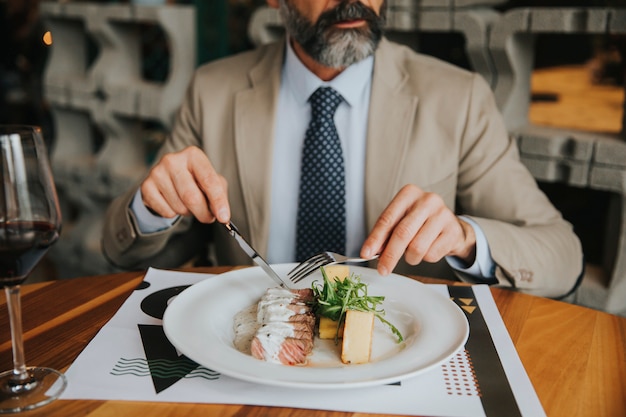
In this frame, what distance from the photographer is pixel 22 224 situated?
0.76 m

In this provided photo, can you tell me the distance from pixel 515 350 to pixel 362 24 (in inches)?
39.9

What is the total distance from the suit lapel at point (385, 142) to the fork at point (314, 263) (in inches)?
21.8

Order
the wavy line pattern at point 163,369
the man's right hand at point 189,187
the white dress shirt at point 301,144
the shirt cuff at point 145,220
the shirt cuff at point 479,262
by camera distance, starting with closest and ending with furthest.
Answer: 1. the wavy line pattern at point 163,369
2. the man's right hand at point 189,187
3. the shirt cuff at point 479,262
4. the shirt cuff at point 145,220
5. the white dress shirt at point 301,144

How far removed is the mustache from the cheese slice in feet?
3.33

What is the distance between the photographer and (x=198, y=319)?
98 cm

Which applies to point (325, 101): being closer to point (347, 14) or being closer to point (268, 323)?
point (347, 14)

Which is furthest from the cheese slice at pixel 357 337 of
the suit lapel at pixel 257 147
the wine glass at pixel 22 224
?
the suit lapel at pixel 257 147

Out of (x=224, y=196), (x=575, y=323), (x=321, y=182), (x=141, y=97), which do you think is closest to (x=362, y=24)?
(x=321, y=182)

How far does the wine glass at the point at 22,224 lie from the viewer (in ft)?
2.46

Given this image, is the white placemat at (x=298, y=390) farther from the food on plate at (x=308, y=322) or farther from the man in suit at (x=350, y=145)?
the man in suit at (x=350, y=145)

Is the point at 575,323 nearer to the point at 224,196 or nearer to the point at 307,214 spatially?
the point at 224,196

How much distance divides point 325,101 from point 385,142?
20 cm

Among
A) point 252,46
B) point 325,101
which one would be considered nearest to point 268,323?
point 325,101

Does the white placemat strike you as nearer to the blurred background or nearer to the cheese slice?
the cheese slice
